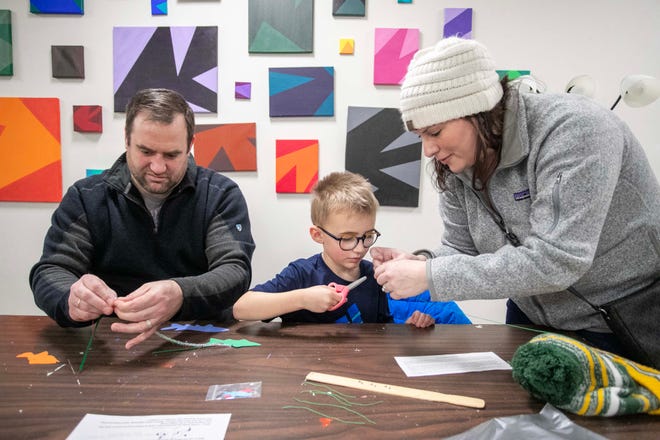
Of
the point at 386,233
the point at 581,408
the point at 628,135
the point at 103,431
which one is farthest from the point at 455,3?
the point at 103,431

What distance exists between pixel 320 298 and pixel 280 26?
5.33 ft

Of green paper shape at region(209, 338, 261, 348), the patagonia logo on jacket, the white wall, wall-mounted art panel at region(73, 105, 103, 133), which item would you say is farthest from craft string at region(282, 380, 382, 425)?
wall-mounted art panel at region(73, 105, 103, 133)

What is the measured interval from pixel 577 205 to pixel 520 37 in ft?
5.50

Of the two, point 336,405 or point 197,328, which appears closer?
point 336,405

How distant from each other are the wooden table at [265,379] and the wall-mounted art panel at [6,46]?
5.57 feet

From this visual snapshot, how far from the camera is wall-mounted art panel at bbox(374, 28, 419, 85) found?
2.20 m

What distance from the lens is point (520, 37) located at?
2.22 metres

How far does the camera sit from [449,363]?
38.7 inches

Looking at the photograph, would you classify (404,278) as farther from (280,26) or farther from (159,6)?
(159,6)

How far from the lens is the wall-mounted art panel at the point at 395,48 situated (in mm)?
2197

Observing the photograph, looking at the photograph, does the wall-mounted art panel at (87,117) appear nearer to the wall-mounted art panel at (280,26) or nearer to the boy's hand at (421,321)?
the wall-mounted art panel at (280,26)

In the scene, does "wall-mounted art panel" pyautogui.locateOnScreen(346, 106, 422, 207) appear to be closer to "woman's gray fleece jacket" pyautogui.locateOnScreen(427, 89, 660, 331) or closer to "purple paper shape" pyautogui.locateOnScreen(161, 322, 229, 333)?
"woman's gray fleece jacket" pyautogui.locateOnScreen(427, 89, 660, 331)

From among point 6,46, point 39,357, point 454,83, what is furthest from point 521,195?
point 6,46

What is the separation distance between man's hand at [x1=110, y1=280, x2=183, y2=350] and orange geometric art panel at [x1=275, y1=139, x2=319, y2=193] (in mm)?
1215
